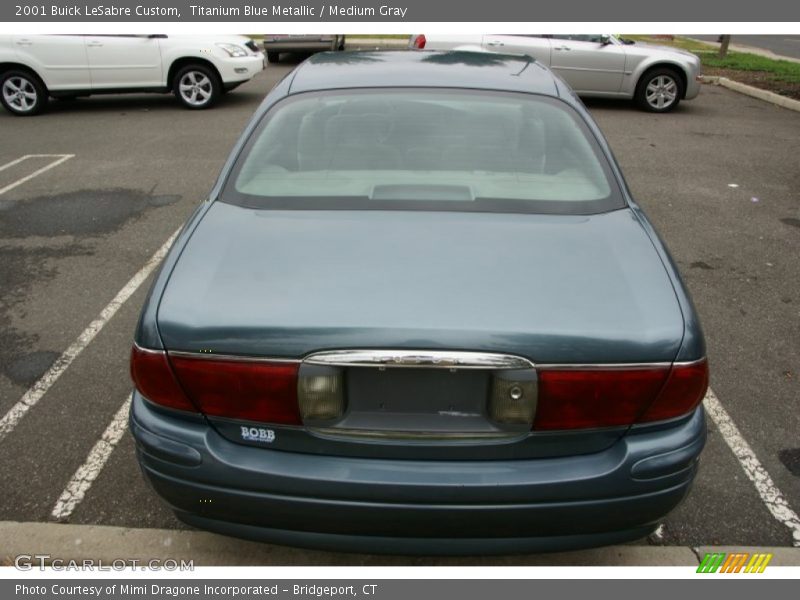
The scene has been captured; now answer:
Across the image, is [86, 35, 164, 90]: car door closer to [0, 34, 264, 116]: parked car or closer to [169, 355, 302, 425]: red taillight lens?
[0, 34, 264, 116]: parked car

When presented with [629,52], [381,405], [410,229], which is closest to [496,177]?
[410,229]

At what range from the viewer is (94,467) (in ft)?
9.53

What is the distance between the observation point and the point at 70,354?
379 centimetres

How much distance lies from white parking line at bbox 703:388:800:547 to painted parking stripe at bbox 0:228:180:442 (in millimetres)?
3442

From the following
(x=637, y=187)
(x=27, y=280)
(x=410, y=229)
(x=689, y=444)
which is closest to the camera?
(x=689, y=444)

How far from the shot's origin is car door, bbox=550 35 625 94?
34.6 feet

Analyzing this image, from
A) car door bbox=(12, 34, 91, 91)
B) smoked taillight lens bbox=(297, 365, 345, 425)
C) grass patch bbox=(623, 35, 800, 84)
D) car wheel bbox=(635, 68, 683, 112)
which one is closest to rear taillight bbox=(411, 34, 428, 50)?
car wheel bbox=(635, 68, 683, 112)

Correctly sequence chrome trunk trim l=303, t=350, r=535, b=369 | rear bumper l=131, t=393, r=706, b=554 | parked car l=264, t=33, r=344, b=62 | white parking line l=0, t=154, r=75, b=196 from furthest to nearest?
parked car l=264, t=33, r=344, b=62 → white parking line l=0, t=154, r=75, b=196 → rear bumper l=131, t=393, r=706, b=554 → chrome trunk trim l=303, t=350, r=535, b=369

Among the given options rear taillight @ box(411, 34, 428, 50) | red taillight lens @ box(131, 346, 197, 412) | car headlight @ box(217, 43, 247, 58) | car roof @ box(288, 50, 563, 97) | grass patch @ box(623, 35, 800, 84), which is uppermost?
car roof @ box(288, 50, 563, 97)

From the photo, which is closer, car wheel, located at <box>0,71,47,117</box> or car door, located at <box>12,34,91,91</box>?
car door, located at <box>12,34,91,91</box>

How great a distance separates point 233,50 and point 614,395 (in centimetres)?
1024

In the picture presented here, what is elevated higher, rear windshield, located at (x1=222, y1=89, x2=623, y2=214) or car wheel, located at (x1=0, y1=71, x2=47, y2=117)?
rear windshield, located at (x1=222, y1=89, x2=623, y2=214)

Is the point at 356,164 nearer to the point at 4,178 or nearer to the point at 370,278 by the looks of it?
the point at 370,278

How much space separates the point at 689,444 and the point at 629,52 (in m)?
10.1
